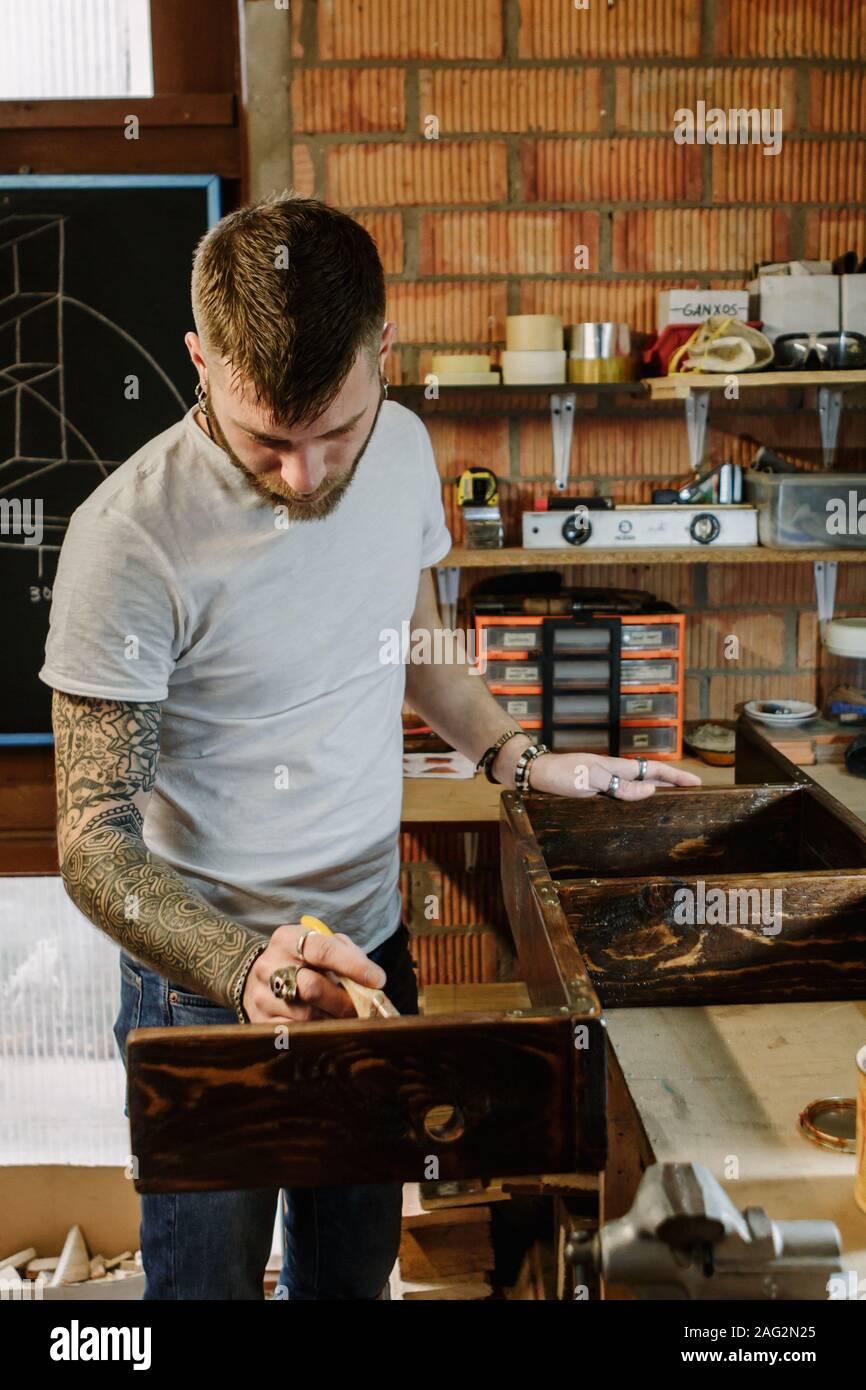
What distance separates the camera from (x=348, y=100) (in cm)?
294

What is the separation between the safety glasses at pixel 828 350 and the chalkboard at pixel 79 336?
1.36 metres

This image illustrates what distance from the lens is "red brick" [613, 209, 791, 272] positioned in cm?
302

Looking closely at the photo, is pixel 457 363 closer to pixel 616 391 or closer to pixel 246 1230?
pixel 616 391

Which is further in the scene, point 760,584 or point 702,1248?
point 760,584

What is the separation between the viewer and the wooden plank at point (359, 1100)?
112 cm

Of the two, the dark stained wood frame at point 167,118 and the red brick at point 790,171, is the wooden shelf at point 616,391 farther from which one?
the dark stained wood frame at point 167,118

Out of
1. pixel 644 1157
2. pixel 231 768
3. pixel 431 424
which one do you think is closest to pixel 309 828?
pixel 231 768

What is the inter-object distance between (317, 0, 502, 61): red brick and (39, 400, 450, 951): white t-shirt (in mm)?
1544

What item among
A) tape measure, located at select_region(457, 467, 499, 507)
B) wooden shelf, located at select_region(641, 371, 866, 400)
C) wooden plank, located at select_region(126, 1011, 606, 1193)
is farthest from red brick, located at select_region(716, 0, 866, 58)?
wooden plank, located at select_region(126, 1011, 606, 1193)

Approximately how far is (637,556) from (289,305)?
5.69ft

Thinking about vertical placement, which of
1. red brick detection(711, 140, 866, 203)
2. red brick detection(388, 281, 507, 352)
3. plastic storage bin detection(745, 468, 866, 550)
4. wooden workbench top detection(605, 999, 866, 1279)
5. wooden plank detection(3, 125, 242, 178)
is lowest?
wooden workbench top detection(605, 999, 866, 1279)

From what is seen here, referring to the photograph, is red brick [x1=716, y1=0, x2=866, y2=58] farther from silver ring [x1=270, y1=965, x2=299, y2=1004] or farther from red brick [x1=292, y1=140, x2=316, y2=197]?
silver ring [x1=270, y1=965, x2=299, y2=1004]

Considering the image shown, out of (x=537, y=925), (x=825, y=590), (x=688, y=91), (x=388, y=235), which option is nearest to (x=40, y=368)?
(x=388, y=235)

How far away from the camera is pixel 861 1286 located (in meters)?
1.07
